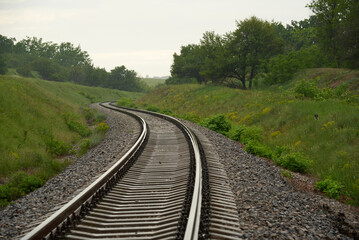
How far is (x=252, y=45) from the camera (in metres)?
33.9

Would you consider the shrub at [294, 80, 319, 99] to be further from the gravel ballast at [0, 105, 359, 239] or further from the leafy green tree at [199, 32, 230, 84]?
the leafy green tree at [199, 32, 230, 84]

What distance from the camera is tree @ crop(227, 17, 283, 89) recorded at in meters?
33.7

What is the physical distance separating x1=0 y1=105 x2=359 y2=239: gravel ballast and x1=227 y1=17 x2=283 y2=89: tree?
1101 inches

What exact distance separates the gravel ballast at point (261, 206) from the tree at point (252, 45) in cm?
2796

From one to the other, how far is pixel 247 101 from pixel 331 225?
18.6 metres

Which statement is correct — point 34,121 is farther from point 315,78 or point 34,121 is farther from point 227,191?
point 315,78

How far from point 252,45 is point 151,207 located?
107 feet

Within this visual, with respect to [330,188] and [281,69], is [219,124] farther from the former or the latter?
[281,69]

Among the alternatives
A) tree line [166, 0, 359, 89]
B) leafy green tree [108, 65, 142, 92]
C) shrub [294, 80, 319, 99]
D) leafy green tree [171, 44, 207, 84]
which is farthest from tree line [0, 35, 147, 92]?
shrub [294, 80, 319, 99]

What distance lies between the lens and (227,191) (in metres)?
6.00

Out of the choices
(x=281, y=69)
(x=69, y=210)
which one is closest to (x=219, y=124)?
(x=69, y=210)

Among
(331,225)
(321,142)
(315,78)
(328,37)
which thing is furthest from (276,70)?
(331,225)

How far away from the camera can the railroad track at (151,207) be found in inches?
159

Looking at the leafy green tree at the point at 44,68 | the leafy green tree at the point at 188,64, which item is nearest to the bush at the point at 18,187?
the leafy green tree at the point at 188,64
